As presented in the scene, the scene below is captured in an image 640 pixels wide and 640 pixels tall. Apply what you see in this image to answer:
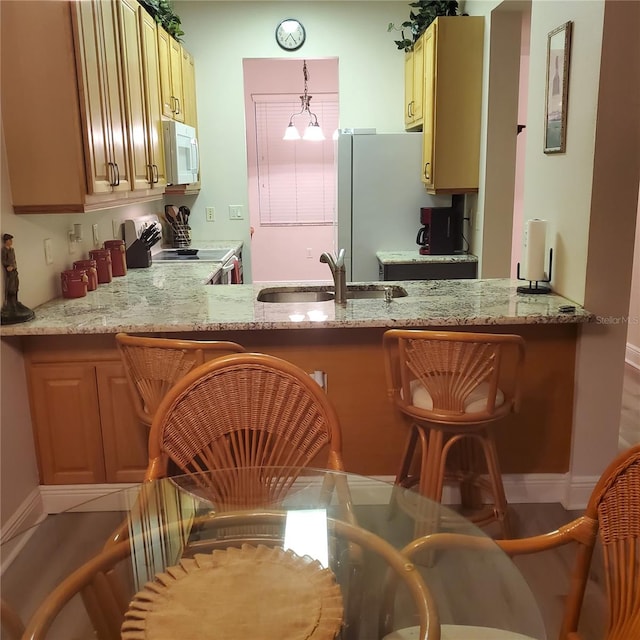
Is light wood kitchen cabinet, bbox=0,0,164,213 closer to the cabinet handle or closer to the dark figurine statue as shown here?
the cabinet handle

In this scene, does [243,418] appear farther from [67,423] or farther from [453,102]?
[453,102]

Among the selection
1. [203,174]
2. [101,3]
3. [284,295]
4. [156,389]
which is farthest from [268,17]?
[156,389]

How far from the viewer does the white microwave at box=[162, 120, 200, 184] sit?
3836 mm

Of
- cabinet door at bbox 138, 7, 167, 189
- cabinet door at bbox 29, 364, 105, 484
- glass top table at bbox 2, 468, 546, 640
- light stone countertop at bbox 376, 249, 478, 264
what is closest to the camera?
glass top table at bbox 2, 468, 546, 640

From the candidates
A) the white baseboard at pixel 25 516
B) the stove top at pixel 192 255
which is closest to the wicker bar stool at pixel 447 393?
the white baseboard at pixel 25 516

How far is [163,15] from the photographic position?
3.99 meters

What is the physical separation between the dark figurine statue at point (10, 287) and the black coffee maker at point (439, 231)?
272 cm

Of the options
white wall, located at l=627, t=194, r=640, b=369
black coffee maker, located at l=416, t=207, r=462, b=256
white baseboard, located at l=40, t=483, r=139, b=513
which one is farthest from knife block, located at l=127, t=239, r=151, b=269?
white wall, located at l=627, t=194, r=640, b=369

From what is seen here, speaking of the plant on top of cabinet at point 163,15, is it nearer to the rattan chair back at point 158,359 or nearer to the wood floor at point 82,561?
the rattan chair back at point 158,359

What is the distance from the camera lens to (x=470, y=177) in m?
4.08

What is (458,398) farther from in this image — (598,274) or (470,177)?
(470,177)

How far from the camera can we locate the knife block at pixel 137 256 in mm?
3967

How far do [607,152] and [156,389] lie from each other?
6.04ft

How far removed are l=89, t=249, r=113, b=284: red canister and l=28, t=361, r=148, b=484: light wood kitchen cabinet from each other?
872 mm
